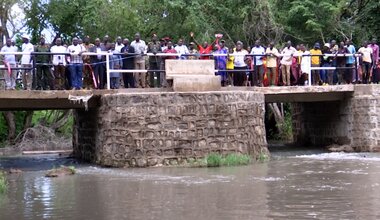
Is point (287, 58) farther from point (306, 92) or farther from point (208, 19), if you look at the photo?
point (208, 19)

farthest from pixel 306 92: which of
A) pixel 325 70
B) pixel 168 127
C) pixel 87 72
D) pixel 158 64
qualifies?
pixel 87 72

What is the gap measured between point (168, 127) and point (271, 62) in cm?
476

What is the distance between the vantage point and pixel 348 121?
2181cm

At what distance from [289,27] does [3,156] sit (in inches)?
495

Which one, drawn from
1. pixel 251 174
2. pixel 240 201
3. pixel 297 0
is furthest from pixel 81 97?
pixel 297 0

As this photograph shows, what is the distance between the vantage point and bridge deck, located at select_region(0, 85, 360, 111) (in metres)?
17.2

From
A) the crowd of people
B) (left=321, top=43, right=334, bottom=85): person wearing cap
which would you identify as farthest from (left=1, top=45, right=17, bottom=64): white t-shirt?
(left=321, top=43, right=334, bottom=85): person wearing cap

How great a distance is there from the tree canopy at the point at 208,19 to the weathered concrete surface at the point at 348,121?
14.0 ft

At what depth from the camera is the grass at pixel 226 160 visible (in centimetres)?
1694

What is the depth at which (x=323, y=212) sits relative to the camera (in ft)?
32.4

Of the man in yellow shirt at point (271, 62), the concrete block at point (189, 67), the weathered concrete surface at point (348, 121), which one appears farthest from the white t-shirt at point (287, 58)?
the concrete block at point (189, 67)

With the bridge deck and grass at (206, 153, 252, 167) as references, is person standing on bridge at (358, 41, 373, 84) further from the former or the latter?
grass at (206, 153, 252, 167)

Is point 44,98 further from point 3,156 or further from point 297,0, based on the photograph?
point 297,0

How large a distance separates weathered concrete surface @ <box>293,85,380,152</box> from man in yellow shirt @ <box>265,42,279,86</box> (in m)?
2.84
